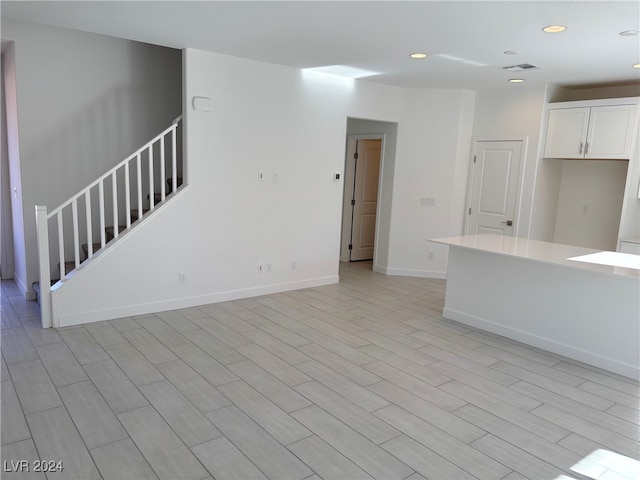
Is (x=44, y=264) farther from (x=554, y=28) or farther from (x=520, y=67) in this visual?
(x=520, y=67)

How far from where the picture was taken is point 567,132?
5602 millimetres

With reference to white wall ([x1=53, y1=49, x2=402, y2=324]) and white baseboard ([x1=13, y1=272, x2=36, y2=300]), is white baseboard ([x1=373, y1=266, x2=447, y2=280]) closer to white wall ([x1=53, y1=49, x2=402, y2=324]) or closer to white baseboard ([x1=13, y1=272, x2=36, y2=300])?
white wall ([x1=53, y1=49, x2=402, y2=324])

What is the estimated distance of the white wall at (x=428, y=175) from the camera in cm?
639

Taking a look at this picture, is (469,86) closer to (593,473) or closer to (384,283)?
(384,283)

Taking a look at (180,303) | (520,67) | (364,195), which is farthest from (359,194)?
(180,303)

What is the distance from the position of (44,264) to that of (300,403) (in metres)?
2.71

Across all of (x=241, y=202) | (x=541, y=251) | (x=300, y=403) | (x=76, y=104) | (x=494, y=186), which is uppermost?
(x=76, y=104)

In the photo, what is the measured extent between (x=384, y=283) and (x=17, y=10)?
197 inches

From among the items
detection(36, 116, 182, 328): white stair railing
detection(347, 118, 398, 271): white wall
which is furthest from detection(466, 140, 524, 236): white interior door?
detection(36, 116, 182, 328): white stair railing

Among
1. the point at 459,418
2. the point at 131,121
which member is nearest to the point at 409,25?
the point at 459,418

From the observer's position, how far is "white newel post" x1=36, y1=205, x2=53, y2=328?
3949 mm

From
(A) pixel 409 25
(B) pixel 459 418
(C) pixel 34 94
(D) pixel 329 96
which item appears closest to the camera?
(B) pixel 459 418

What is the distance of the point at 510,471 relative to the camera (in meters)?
2.41

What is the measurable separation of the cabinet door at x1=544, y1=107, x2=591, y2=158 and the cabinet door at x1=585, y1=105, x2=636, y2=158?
0.27ft
